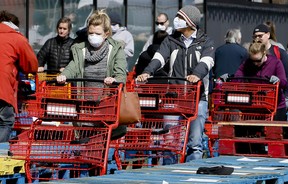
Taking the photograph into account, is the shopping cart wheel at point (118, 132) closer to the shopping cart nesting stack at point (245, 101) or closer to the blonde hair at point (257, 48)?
the shopping cart nesting stack at point (245, 101)

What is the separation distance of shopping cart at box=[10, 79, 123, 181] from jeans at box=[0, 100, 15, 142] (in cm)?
210

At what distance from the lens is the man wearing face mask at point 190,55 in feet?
42.7

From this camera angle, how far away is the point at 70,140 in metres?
11.0

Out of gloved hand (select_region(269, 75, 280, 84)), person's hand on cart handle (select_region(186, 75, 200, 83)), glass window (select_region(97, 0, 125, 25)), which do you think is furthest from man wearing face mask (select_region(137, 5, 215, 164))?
glass window (select_region(97, 0, 125, 25))

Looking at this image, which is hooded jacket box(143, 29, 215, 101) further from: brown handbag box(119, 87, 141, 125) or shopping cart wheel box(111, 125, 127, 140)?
brown handbag box(119, 87, 141, 125)

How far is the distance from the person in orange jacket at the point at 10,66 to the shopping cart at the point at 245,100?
3.18 m

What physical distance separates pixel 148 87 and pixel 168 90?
0.29 meters

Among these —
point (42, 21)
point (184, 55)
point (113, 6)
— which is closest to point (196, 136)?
point (184, 55)

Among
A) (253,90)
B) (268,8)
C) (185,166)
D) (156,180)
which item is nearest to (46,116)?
(185,166)

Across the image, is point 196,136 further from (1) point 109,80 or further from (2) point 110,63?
(1) point 109,80

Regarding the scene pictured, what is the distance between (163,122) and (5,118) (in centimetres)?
181

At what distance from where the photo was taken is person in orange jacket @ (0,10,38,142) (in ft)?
43.1

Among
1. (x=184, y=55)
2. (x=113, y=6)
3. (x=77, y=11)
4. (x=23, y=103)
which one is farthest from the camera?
(x=113, y=6)

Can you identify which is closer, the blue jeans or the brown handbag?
the brown handbag
